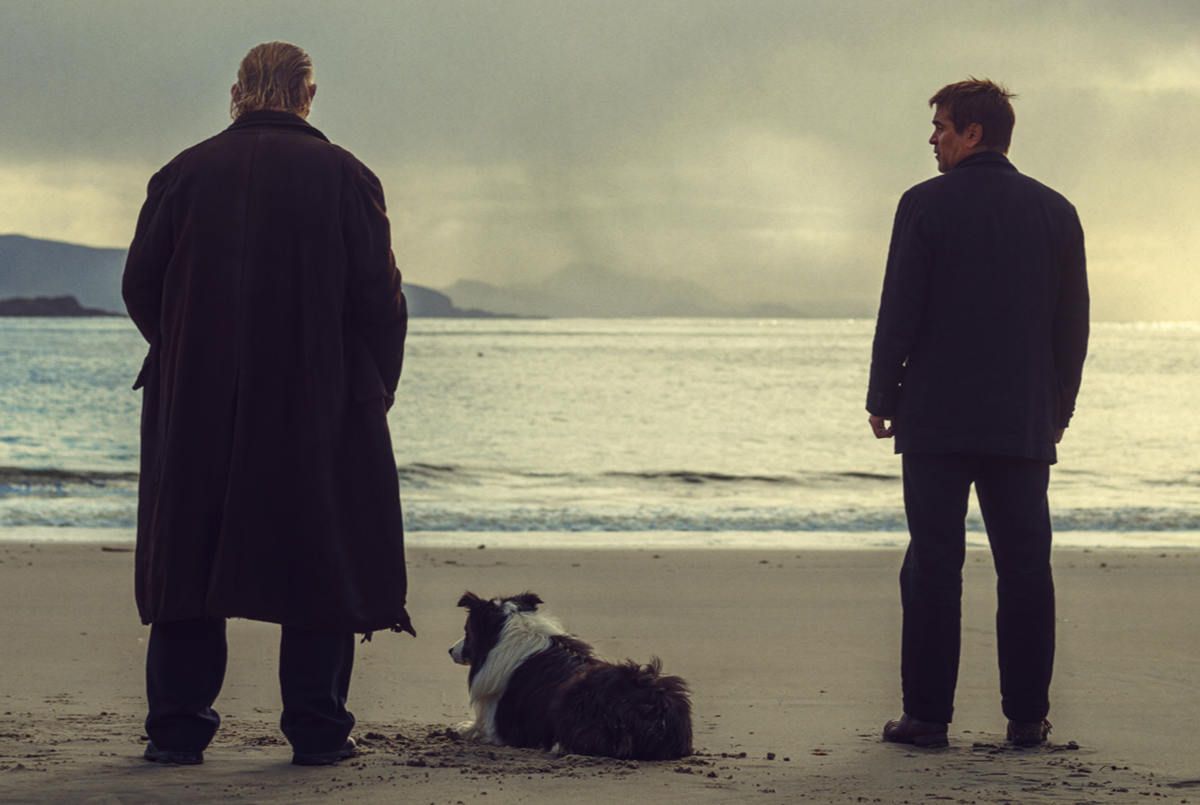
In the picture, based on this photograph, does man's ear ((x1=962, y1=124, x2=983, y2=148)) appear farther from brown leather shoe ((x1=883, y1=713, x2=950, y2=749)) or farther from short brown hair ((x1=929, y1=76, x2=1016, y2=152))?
brown leather shoe ((x1=883, y1=713, x2=950, y2=749))

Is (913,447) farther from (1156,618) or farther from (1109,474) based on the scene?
(1109,474)

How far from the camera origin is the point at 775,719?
4.60 m

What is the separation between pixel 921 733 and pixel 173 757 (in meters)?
2.03

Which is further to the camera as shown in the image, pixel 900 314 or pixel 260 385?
pixel 900 314

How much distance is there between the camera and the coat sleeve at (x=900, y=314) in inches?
150

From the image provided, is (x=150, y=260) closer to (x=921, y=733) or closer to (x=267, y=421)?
(x=267, y=421)

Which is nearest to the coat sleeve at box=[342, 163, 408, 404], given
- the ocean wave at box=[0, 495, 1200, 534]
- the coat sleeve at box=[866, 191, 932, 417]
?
the coat sleeve at box=[866, 191, 932, 417]

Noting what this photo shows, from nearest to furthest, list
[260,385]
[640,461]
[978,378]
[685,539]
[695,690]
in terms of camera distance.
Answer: [260,385], [978,378], [695,690], [685,539], [640,461]

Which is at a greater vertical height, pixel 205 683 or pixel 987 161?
pixel 987 161

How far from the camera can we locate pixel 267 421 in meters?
3.40

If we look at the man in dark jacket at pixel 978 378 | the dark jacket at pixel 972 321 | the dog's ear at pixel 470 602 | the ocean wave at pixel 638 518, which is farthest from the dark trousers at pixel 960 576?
the ocean wave at pixel 638 518

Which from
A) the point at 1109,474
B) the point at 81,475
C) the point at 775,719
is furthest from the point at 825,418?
the point at 775,719

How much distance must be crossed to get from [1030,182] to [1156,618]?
376cm

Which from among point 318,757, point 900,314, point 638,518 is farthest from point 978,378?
point 638,518
